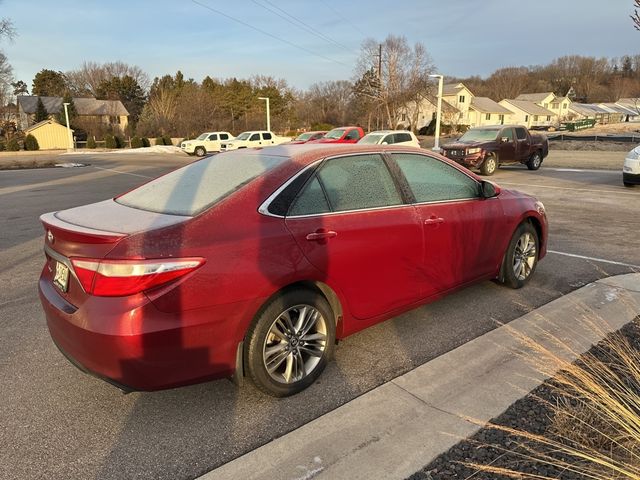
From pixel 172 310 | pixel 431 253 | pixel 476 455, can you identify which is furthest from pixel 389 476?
pixel 431 253

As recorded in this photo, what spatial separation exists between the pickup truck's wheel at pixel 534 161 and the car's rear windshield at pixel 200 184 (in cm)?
1757

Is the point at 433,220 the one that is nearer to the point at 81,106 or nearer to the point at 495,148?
the point at 495,148

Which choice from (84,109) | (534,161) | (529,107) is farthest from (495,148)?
(529,107)

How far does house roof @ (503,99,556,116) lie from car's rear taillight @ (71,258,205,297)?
99.9 m

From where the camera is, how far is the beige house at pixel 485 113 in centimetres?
8050

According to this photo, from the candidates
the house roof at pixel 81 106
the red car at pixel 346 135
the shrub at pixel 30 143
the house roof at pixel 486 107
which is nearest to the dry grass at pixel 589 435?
the red car at pixel 346 135

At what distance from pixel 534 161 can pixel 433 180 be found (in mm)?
16819

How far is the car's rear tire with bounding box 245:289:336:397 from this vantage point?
9.06 feet

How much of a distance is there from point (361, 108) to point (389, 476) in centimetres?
6397

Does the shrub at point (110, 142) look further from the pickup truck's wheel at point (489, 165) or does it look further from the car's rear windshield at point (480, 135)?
the pickup truck's wheel at point (489, 165)

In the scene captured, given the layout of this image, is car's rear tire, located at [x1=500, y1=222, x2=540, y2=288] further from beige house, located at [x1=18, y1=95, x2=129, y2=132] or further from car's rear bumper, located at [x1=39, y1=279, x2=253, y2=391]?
beige house, located at [x1=18, y1=95, x2=129, y2=132]

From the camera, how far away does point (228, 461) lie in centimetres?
240

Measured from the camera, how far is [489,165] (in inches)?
660

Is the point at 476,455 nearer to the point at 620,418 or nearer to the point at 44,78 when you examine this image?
the point at 620,418
